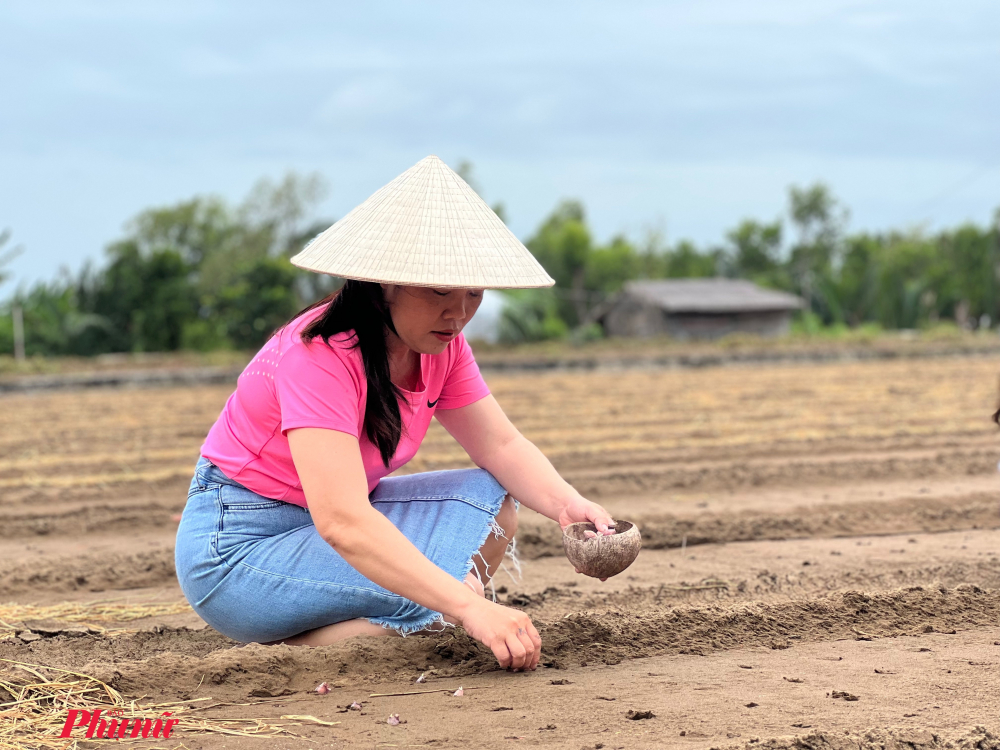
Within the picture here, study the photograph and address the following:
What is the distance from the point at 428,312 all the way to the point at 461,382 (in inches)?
17.9

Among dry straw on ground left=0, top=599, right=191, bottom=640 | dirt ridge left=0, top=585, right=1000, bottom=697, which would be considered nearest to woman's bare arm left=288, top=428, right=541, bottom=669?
dirt ridge left=0, top=585, right=1000, bottom=697

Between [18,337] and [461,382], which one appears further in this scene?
[18,337]

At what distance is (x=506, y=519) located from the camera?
9.46ft

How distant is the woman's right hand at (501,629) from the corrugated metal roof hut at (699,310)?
23269mm

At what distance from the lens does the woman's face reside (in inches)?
93.3

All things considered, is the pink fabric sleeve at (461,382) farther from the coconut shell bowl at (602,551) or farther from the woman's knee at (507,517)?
the coconut shell bowl at (602,551)

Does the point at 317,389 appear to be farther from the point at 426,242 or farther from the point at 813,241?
the point at 813,241

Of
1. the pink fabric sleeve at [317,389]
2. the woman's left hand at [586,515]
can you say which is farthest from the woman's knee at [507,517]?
the pink fabric sleeve at [317,389]

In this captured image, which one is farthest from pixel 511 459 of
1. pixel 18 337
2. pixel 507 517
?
pixel 18 337

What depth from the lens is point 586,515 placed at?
2.75m

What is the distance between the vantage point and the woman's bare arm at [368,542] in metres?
2.28

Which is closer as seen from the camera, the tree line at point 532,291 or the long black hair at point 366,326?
the long black hair at point 366,326

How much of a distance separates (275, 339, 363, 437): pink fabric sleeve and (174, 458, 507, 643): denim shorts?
0.40 m

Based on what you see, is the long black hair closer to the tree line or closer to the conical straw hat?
the conical straw hat
